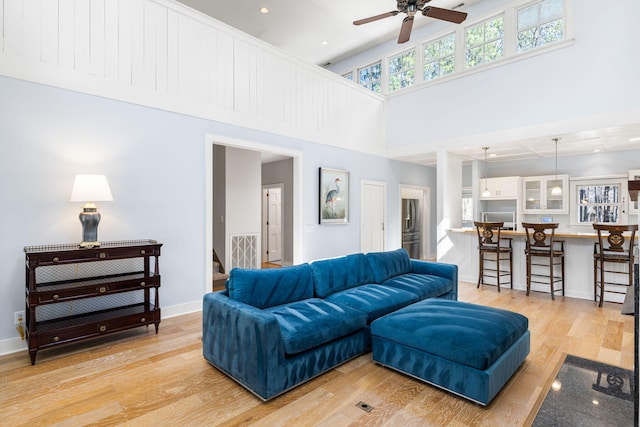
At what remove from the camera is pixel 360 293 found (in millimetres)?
3301

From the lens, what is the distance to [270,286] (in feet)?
9.44

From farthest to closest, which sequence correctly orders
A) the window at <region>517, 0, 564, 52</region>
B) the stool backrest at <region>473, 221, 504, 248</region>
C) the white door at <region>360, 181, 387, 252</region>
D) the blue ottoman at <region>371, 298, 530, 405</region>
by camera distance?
the white door at <region>360, 181, 387, 252</region> → the stool backrest at <region>473, 221, 504, 248</region> → the window at <region>517, 0, 564, 52</region> → the blue ottoman at <region>371, 298, 530, 405</region>

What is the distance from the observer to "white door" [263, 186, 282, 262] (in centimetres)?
849

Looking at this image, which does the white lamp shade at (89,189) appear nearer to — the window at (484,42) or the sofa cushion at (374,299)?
the sofa cushion at (374,299)

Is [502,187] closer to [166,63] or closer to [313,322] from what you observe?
[313,322]

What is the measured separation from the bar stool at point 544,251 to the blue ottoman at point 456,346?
8.95ft

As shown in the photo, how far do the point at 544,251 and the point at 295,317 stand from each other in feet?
14.3

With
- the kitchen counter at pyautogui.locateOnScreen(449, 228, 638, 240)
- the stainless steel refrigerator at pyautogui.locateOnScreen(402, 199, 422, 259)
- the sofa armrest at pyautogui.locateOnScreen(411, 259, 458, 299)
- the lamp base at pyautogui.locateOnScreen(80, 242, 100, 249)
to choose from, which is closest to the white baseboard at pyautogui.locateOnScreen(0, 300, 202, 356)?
the lamp base at pyautogui.locateOnScreen(80, 242, 100, 249)

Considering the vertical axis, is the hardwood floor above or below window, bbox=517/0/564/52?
below

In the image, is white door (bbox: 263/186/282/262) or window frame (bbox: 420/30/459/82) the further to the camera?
white door (bbox: 263/186/282/262)

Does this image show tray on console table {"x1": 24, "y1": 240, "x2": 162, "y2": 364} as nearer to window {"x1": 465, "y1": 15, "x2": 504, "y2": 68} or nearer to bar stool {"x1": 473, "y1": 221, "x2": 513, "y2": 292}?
bar stool {"x1": 473, "y1": 221, "x2": 513, "y2": 292}

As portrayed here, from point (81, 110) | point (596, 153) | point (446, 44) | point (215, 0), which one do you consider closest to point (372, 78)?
point (446, 44)

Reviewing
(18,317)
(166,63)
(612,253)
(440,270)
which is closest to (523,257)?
(612,253)

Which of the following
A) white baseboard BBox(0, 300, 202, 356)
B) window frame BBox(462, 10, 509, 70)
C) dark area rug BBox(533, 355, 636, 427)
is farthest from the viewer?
window frame BBox(462, 10, 509, 70)
